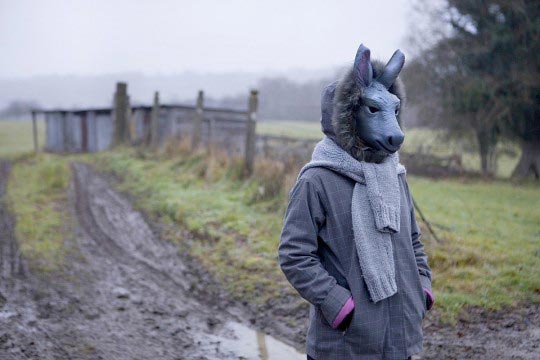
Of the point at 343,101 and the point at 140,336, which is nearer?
the point at 343,101

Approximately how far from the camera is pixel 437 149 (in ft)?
68.3

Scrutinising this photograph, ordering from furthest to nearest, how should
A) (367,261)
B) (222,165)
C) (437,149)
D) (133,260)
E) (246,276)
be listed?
(437,149), (222,165), (133,260), (246,276), (367,261)

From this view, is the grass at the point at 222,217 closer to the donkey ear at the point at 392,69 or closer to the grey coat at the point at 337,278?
the grey coat at the point at 337,278

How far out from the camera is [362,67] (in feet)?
7.51

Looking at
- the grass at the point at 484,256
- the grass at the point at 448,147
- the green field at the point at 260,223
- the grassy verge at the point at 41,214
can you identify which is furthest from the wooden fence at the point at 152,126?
the grass at the point at 484,256

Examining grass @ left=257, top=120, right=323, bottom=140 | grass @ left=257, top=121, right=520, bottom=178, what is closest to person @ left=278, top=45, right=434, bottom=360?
grass @ left=257, top=120, right=323, bottom=140

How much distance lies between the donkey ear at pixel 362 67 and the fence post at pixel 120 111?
830 inches

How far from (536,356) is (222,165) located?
854 centimetres

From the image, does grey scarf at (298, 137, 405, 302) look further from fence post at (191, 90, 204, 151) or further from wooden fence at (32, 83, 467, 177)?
fence post at (191, 90, 204, 151)

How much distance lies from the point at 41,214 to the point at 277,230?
175 inches

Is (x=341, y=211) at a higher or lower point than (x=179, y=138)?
higher

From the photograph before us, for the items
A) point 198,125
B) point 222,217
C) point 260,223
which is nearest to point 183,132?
point 198,125

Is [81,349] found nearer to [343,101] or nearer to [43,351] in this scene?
[43,351]

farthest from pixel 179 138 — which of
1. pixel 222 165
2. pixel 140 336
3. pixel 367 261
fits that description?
pixel 367 261
